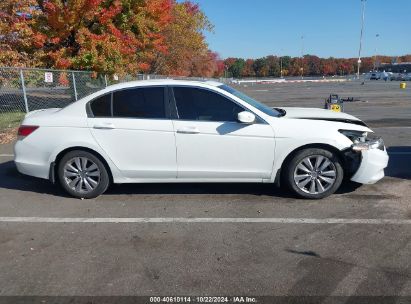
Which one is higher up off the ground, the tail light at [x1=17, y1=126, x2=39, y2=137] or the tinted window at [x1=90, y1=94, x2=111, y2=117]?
the tinted window at [x1=90, y1=94, x2=111, y2=117]

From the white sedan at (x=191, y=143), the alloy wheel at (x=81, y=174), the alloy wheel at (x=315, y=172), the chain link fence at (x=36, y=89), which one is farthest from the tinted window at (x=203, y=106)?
the chain link fence at (x=36, y=89)

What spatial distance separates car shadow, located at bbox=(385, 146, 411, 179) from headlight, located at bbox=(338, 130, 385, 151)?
1.42 meters

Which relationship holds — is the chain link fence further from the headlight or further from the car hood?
the headlight

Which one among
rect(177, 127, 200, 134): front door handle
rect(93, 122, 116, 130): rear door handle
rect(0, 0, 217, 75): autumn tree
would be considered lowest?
rect(177, 127, 200, 134): front door handle

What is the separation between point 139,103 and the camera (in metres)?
5.34

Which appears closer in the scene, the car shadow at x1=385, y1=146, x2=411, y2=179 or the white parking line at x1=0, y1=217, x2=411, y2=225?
the white parking line at x1=0, y1=217, x2=411, y2=225

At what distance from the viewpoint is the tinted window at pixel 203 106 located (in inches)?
206

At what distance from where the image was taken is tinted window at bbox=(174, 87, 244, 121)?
522 cm

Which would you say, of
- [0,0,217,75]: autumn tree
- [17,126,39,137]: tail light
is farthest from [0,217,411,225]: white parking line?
[0,0,217,75]: autumn tree

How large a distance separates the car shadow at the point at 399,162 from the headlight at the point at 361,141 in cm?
142

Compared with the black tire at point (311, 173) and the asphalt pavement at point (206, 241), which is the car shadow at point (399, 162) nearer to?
the asphalt pavement at point (206, 241)

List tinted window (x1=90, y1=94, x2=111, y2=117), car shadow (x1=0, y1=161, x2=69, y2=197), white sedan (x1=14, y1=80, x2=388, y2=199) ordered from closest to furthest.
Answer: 1. white sedan (x1=14, y1=80, x2=388, y2=199)
2. tinted window (x1=90, y1=94, x2=111, y2=117)
3. car shadow (x1=0, y1=161, x2=69, y2=197)

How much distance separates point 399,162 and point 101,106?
5.32m

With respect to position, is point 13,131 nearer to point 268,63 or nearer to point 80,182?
point 80,182
